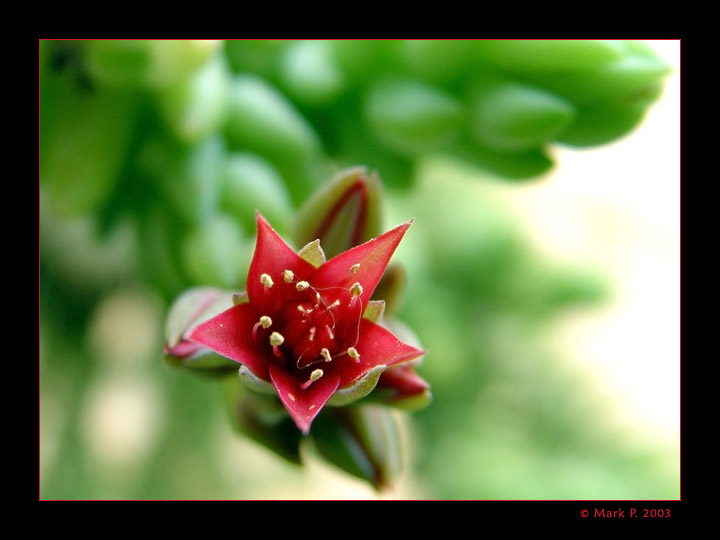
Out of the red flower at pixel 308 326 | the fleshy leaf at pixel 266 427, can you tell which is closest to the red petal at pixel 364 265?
the red flower at pixel 308 326

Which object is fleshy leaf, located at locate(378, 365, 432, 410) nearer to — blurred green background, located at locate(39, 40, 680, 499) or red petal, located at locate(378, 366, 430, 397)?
red petal, located at locate(378, 366, 430, 397)

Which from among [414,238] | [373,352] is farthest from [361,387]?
[414,238]

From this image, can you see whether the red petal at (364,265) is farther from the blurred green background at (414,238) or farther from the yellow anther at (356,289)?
the blurred green background at (414,238)

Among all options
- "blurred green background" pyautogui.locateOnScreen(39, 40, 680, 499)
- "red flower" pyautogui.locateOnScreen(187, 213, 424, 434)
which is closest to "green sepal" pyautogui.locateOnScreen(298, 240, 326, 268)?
"red flower" pyautogui.locateOnScreen(187, 213, 424, 434)

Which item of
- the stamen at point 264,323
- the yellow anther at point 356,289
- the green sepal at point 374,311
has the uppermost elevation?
the yellow anther at point 356,289

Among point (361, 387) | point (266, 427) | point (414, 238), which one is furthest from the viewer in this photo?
point (414, 238)

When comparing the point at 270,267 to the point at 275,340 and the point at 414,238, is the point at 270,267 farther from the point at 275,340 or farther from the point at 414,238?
the point at 414,238
